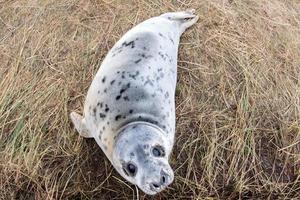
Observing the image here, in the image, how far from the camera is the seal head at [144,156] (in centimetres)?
262

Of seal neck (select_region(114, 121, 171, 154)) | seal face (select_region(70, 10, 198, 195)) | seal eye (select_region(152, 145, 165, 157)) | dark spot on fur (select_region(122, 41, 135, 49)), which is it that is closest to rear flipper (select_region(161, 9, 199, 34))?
seal face (select_region(70, 10, 198, 195))

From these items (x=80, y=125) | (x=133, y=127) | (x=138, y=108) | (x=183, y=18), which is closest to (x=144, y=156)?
(x=133, y=127)

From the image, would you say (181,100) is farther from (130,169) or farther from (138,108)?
(130,169)

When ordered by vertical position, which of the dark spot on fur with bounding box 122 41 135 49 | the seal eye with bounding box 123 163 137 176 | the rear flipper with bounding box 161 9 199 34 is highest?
the dark spot on fur with bounding box 122 41 135 49

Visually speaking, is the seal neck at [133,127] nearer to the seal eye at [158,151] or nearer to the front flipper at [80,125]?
the seal eye at [158,151]

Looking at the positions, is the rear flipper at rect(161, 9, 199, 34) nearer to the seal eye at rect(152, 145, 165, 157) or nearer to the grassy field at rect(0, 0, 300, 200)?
the grassy field at rect(0, 0, 300, 200)

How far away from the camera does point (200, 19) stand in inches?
157

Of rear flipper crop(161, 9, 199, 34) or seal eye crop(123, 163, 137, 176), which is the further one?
rear flipper crop(161, 9, 199, 34)

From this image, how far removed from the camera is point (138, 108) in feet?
9.63

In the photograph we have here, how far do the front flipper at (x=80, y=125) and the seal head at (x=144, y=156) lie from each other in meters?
0.49

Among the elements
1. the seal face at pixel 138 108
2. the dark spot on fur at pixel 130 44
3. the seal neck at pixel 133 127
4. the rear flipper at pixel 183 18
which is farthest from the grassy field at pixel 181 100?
the seal neck at pixel 133 127

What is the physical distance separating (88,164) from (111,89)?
1.95 ft

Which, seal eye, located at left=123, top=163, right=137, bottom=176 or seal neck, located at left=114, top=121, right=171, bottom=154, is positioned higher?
seal neck, located at left=114, top=121, right=171, bottom=154

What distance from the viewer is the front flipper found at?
3330 mm
